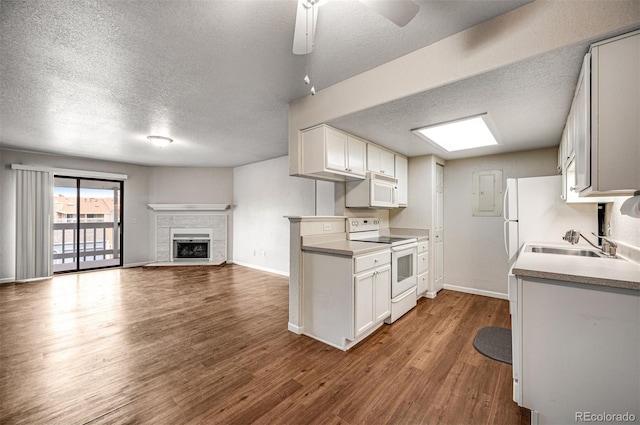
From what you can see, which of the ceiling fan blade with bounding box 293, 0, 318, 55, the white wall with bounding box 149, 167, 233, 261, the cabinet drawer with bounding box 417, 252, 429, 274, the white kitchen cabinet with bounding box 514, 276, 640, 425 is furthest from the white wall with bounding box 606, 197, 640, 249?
the white wall with bounding box 149, 167, 233, 261

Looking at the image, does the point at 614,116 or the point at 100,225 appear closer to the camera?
the point at 614,116

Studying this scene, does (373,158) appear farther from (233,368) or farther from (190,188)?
(190,188)

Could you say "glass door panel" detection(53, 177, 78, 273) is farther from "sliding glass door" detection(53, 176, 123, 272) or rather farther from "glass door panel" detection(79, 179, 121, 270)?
"glass door panel" detection(79, 179, 121, 270)

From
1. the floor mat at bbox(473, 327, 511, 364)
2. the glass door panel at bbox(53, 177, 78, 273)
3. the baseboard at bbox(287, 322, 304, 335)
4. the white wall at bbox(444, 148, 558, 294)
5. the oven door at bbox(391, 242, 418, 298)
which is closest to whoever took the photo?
the floor mat at bbox(473, 327, 511, 364)

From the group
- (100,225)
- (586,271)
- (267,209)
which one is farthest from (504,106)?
(100,225)

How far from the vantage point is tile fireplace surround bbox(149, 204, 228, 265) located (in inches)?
263

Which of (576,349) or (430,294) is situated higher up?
(576,349)

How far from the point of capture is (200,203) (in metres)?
6.98

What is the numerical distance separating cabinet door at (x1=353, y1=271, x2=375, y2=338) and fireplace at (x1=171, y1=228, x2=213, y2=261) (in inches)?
210

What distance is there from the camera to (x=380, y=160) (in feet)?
12.0

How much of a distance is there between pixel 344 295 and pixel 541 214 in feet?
8.30

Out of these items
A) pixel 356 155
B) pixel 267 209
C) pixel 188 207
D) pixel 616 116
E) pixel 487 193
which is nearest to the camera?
pixel 616 116

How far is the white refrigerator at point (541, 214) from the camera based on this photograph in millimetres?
2922

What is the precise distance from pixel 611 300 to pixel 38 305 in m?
6.03
